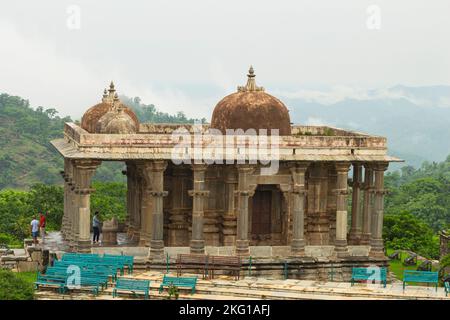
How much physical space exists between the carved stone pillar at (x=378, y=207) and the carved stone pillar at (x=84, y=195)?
11.1 m

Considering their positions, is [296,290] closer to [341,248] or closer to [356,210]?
[341,248]

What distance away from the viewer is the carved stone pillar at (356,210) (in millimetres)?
43781

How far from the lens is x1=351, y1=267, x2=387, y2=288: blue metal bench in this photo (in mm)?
37562

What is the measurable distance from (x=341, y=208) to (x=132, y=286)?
10.1 meters

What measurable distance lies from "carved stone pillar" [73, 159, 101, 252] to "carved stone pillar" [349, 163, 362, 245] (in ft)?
37.5

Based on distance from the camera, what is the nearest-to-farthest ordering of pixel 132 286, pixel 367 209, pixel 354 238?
pixel 132 286 < pixel 367 209 < pixel 354 238

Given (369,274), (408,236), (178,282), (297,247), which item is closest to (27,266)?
(178,282)

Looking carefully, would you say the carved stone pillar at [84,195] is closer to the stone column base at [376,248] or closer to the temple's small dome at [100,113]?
the temple's small dome at [100,113]

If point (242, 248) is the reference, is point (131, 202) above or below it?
above

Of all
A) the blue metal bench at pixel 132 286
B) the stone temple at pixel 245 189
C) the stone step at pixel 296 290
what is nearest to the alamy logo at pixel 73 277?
the blue metal bench at pixel 132 286

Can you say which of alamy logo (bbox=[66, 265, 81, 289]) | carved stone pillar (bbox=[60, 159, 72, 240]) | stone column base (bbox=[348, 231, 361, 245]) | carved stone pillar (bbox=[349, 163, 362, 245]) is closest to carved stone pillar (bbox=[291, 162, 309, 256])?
carved stone pillar (bbox=[349, 163, 362, 245])

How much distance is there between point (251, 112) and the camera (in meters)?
41.0
